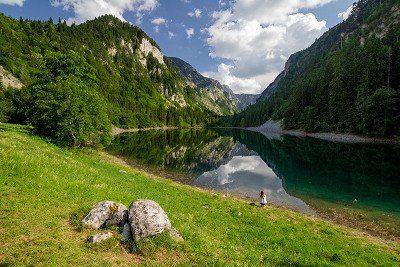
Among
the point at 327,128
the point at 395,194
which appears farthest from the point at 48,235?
the point at 327,128

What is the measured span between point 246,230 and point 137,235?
11182 mm

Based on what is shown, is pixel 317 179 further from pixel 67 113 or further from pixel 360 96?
pixel 360 96

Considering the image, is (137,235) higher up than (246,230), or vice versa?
(137,235)

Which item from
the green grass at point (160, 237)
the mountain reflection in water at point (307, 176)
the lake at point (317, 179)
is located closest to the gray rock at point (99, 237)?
the green grass at point (160, 237)

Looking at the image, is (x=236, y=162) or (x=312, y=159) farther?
(x=236, y=162)

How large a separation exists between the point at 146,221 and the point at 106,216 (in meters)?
2.46

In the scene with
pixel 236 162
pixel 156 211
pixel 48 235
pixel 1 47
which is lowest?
pixel 236 162

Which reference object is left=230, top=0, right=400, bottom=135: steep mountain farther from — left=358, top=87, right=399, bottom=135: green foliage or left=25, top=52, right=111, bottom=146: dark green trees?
left=25, top=52, right=111, bottom=146: dark green trees

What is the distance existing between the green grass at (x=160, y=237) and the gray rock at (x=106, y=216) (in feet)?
1.73

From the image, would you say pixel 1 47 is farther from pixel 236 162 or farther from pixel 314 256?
pixel 314 256

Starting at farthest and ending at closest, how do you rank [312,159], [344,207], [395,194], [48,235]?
1. [312,159]
2. [395,194]
3. [344,207]
4. [48,235]

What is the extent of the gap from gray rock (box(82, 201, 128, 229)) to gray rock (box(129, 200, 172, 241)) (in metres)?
0.82

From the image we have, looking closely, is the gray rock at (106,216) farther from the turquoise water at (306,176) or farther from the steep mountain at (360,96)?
the steep mountain at (360,96)

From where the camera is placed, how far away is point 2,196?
16141 millimetres
